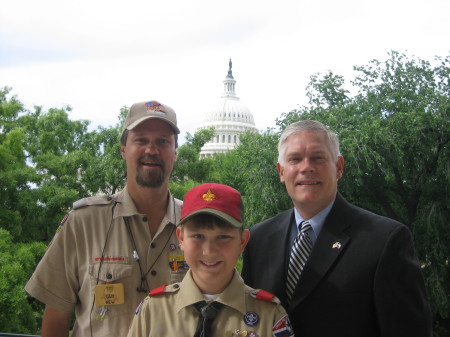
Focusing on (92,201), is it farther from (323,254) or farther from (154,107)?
(323,254)

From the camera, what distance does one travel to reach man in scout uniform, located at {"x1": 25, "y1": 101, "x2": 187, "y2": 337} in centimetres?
307

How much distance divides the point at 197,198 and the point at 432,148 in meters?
16.4

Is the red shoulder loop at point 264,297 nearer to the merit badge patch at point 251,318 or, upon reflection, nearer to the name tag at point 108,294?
the merit badge patch at point 251,318

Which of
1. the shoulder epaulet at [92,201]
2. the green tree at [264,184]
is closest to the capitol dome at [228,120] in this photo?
the green tree at [264,184]

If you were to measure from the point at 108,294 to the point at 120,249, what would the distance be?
0.84 feet

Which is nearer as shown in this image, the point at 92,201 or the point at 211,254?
the point at 211,254

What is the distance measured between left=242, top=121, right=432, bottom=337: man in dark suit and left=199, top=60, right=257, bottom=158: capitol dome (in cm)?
6864

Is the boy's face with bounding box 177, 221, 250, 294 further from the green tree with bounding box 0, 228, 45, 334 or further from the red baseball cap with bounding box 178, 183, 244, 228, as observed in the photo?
the green tree with bounding box 0, 228, 45, 334

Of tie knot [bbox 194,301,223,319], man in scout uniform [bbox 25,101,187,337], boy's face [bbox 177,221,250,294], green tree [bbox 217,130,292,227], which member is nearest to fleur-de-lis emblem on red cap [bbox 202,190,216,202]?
boy's face [bbox 177,221,250,294]

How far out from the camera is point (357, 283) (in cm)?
278

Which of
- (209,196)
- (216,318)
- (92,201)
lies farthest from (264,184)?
(216,318)

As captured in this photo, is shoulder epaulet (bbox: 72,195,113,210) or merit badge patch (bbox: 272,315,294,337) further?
shoulder epaulet (bbox: 72,195,113,210)

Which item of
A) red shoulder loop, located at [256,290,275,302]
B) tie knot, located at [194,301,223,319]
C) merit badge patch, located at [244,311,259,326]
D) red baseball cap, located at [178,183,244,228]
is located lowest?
merit badge patch, located at [244,311,259,326]

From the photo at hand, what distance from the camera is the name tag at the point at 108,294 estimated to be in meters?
3.04
